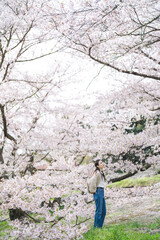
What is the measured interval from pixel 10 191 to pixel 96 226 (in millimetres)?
2078

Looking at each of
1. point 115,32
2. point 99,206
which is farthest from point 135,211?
point 115,32

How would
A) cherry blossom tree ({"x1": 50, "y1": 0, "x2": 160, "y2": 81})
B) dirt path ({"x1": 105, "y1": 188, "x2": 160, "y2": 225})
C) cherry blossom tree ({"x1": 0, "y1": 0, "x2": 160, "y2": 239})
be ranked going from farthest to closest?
dirt path ({"x1": 105, "y1": 188, "x2": 160, "y2": 225}) → cherry blossom tree ({"x1": 0, "y1": 0, "x2": 160, "y2": 239}) → cherry blossom tree ({"x1": 50, "y1": 0, "x2": 160, "y2": 81})

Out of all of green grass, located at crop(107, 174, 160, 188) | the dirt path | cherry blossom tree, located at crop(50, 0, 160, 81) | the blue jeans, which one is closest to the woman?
the blue jeans

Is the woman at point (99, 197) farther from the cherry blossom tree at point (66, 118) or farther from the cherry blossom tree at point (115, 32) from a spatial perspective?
the cherry blossom tree at point (115, 32)

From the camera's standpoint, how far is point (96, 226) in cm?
524

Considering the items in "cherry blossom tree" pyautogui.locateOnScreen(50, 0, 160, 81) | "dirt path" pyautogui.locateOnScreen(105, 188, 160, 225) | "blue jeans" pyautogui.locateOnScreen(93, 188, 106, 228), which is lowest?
"dirt path" pyautogui.locateOnScreen(105, 188, 160, 225)

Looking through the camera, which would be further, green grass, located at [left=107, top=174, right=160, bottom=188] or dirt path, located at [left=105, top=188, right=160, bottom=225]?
green grass, located at [left=107, top=174, right=160, bottom=188]

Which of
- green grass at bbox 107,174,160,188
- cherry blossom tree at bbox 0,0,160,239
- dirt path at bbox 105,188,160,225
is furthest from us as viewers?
green grass at bbox 107,174,160,188

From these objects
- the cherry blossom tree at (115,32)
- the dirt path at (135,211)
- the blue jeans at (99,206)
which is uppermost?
the cherry blossom tree at (115,32)

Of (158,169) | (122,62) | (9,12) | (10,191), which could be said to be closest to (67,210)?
(10,191)

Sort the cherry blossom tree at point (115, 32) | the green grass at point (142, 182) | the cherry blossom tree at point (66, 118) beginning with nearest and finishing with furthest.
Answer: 1. the cherry blossom tree at point (115, 32)
2. the cherry blossom tree at point (66, 118)
3. the green grass at point (142, 182)

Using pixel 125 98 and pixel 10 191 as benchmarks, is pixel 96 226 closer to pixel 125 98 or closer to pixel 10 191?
pixel 10 191

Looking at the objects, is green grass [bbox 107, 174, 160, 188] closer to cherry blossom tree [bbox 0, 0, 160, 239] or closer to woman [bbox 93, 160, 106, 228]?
cherry blossom tree [bbox 0, 0, 160, 239]

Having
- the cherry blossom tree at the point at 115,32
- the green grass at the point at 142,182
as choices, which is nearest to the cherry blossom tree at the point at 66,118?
the cherry blossom tree at the point at 115,32
